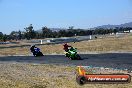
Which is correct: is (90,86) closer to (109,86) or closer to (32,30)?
(109,86)

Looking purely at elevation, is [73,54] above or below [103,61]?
above

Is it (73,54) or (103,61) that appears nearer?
(103,61)

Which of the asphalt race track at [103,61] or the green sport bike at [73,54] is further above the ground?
the green sport bike at [73,54]

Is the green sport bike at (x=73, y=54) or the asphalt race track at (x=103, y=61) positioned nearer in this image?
the asphalt race track at (x=103, y=61)

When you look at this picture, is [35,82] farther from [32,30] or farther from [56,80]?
[32,30]

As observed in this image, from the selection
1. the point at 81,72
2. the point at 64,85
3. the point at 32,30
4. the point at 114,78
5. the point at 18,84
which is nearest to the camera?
the point at 114,78

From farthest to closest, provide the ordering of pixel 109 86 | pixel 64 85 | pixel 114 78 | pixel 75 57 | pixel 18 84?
pixel 75 57 → pixel 18 84 → pixel 64 85 → pixel 109 86 → pixel 114 78

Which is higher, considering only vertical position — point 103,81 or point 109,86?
point 103,81

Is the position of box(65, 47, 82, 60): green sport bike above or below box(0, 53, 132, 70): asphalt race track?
above

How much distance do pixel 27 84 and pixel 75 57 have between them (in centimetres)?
1455

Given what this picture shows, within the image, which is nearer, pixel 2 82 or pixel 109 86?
pixel 109 86

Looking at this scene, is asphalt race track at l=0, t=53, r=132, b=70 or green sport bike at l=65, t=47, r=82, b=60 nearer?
asphalt race track at l=0, t=53, r=132, b=70

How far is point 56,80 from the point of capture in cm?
1822

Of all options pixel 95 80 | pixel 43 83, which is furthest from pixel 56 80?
A: pixel 95 80
